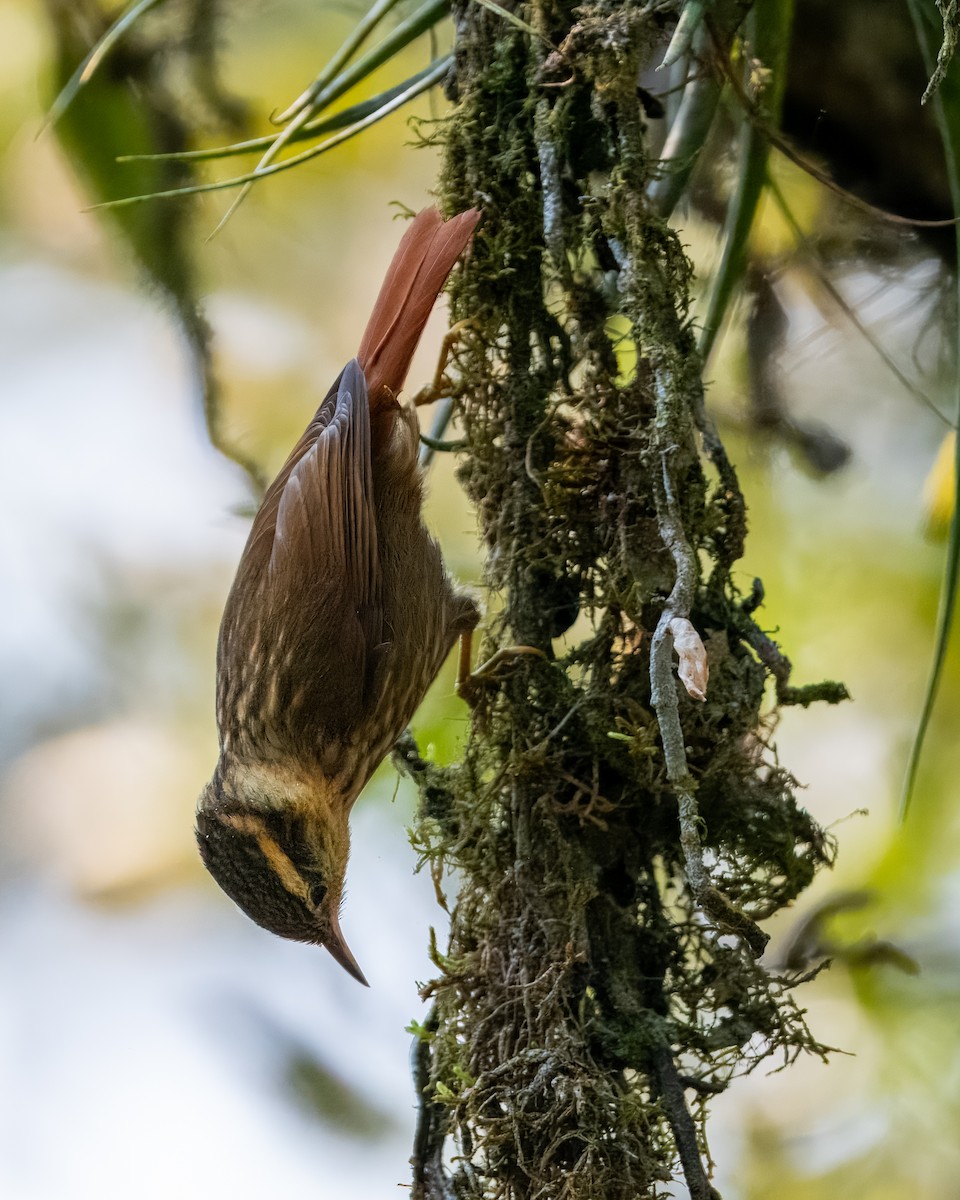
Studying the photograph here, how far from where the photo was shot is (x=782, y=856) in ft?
6.03

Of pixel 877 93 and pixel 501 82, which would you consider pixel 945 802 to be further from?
pixel 501 82

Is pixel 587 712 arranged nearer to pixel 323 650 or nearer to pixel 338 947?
pixel 323 650

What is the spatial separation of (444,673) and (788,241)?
1.45 meters

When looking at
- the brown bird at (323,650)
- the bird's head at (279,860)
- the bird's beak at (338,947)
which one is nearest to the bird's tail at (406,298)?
the brown bird at (323,650)

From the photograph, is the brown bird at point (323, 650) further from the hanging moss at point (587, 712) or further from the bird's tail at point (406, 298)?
the hanging moss at point (587, 712)

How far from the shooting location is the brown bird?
2.52 metres

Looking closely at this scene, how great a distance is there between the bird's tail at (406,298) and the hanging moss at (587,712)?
7cm

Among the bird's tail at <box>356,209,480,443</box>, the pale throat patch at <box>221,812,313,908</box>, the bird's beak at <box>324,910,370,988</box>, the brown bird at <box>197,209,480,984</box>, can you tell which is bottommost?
the bird's beak at <box>324,910,370,988</box>

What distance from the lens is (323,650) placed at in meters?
2.60

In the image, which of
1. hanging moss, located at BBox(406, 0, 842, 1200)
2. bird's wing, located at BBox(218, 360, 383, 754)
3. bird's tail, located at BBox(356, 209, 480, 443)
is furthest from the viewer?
bird's wing, located at BBox(218, 360, 383, 754)

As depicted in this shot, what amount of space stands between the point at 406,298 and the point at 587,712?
1049 millimetres

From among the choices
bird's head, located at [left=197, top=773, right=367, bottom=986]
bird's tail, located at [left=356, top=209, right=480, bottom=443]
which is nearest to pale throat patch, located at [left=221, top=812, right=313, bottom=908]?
bird's head, located at [left=197, top=773, right=367, bottom=986]

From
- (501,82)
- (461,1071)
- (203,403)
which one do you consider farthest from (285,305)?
(461,1071)

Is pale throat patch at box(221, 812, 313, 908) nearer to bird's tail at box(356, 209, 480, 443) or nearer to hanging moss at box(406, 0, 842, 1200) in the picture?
hanging moss at box(406, 0, 842, 1200)
